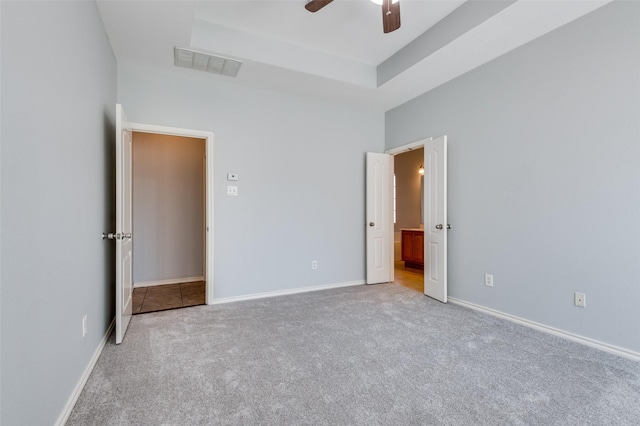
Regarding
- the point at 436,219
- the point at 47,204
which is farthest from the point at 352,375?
the point at 436,219

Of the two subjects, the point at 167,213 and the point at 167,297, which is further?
the point at 167,213

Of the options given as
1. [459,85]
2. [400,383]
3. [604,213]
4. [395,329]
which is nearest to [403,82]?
[459,85]

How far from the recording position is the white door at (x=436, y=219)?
11.8 feet

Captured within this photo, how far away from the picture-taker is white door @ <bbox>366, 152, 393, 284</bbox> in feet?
14.7

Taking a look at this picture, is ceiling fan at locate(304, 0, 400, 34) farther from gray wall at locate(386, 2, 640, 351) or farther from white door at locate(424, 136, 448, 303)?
white door at locate(424, 136, 448, 303)

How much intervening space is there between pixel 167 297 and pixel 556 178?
4496 mm

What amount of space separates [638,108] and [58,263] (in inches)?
154

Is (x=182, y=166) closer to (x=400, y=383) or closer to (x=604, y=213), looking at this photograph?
(x=400, y=383)

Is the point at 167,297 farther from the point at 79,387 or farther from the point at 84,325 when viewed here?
the point at 79,387

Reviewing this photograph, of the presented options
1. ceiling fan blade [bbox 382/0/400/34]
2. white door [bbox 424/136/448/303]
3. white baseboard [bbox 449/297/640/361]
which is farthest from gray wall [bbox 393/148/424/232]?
ceiling fan blade [bbox 382/0/400/34]

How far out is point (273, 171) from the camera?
154 inches

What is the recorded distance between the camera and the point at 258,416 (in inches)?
62.7

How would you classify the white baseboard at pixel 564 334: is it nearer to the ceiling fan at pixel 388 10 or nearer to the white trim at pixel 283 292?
the white trim at pixel 283 292

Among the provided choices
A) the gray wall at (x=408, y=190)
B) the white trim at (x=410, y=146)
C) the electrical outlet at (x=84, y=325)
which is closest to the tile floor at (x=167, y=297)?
the electrical outlet at (x=84, y=325)
